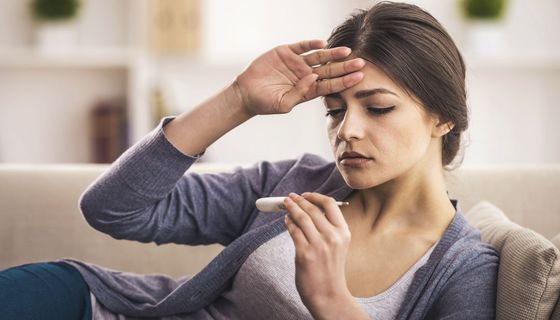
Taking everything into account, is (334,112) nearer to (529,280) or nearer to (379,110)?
(379,110)

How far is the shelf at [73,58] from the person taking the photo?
3418mm

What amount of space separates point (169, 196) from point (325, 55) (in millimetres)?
434

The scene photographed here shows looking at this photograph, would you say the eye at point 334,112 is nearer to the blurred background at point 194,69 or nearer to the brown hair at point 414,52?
the brown hair at point 414,52

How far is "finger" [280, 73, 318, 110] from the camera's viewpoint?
1490mm

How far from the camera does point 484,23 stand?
346 cm

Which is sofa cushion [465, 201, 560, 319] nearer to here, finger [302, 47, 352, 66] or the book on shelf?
finger [302, 47, 352, 66]

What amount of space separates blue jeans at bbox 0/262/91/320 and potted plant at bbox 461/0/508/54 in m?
2.40

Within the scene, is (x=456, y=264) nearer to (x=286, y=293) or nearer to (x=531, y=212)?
(x=286, y=293)

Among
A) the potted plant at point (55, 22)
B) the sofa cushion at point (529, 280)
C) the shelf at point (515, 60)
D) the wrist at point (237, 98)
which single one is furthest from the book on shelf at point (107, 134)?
the sofa cushion at point (529, 280)

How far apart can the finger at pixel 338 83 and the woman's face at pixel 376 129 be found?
0.01 m

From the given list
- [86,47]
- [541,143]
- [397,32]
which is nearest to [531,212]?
[397,32]

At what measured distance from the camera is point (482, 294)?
1342mm

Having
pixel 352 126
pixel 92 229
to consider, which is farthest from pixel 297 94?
pixel 92 229

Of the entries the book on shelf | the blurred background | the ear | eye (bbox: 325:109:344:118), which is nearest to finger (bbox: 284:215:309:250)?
eye (bbox: 325:109:344:118)
